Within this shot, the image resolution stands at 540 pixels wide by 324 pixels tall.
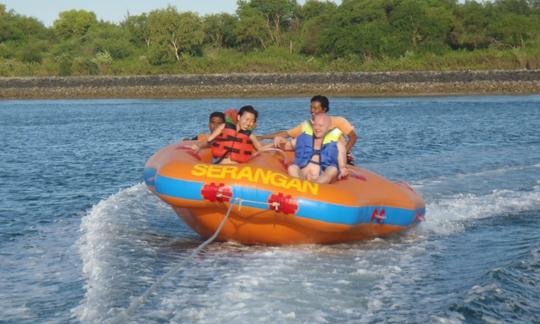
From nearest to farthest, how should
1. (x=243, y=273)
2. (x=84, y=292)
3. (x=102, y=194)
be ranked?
(x=84, y=292) < (x=243, y=273) < (x=102, y=194)

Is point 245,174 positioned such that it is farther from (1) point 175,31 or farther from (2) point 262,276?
(1) point 175,31

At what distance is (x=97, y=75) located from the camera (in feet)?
148

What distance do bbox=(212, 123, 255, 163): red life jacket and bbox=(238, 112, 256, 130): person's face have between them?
0.17 feet

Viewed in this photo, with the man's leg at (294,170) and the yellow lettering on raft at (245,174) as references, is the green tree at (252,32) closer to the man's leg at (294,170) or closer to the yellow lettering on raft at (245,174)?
the man's leg at (294,170)

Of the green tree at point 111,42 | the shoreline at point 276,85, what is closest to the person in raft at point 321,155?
the shoreline at point 276,85

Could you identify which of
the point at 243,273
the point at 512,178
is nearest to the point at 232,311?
the point at 243,273

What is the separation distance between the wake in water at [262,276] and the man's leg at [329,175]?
0.55 metres

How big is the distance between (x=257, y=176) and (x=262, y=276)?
956mm

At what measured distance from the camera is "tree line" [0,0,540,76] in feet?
136

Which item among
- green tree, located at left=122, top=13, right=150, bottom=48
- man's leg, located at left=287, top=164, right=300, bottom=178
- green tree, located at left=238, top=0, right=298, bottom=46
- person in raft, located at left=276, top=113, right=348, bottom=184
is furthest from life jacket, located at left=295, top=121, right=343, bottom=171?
green tree, located at left=122, top=13, right=150, bottom=48

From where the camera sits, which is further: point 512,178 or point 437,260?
point 512,178

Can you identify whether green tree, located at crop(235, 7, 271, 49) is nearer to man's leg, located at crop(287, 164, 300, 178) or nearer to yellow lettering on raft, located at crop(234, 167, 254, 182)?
man's leg, located at crop(287, 164, 300, 178)

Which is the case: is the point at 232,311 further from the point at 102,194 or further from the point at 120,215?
the point at 102,194

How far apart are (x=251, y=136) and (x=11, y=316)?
2880 mm
